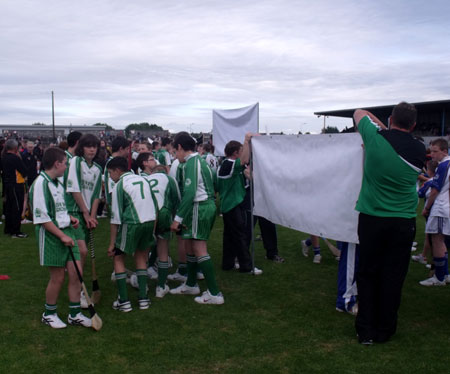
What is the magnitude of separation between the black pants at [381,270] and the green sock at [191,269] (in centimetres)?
230

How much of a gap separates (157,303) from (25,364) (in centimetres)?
189

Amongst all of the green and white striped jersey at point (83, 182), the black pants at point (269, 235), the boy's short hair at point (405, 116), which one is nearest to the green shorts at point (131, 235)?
the green and white striped jersey at point (83, 182)

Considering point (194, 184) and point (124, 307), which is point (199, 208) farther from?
point (124, 307)

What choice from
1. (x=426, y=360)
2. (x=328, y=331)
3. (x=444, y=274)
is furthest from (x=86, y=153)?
(x=444, y=274)

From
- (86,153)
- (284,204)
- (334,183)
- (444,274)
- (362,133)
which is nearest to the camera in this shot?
(362,133)

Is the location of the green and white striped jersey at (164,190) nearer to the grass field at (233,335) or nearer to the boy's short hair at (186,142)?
the boy's short hair at (186,142)

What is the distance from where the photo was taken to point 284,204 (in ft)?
18.9

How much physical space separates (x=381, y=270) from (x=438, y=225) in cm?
235

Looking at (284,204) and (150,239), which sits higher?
(284,204)

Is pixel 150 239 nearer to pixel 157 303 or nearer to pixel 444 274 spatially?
pixel 157 303

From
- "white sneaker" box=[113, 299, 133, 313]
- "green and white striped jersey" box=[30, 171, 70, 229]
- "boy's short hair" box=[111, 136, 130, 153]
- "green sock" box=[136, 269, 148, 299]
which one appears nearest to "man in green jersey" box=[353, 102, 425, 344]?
"green sock" box=[136, 269, 148, 299]

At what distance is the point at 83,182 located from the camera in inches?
211

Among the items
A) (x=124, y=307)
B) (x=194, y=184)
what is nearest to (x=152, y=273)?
(x=124, y=307)

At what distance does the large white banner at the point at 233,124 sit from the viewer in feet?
31.7
